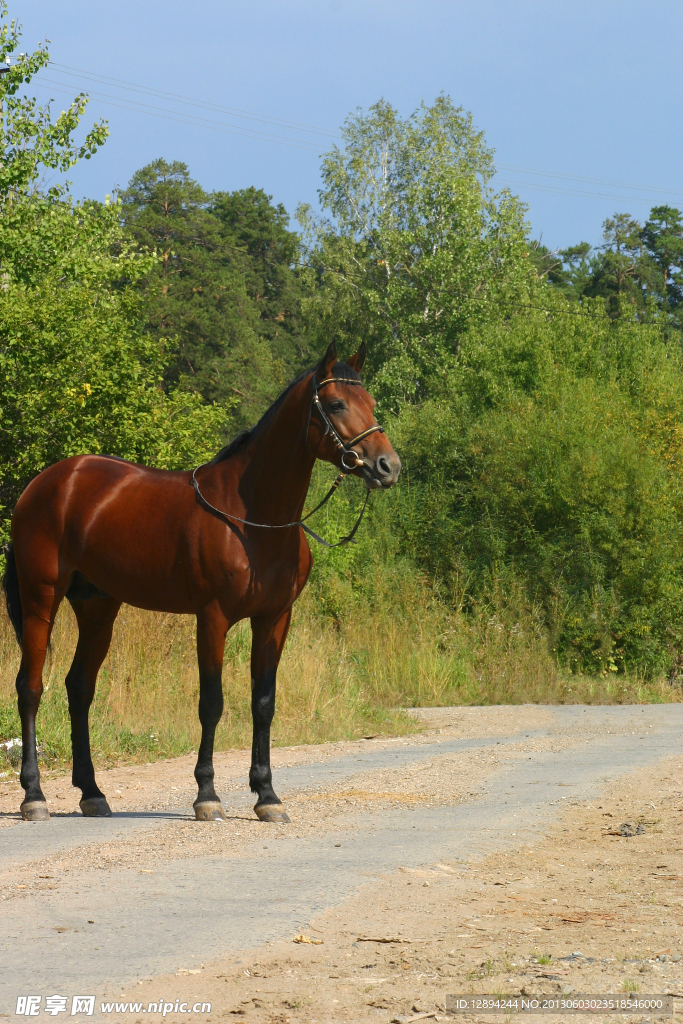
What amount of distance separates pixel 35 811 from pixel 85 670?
102 centimetres

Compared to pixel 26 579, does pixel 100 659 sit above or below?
below

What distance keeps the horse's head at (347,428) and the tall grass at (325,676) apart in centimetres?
450

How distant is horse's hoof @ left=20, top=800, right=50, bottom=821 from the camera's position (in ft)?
24.1

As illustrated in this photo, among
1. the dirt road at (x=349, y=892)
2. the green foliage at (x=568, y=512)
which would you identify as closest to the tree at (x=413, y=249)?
the green foliage at (x=568, y=512)

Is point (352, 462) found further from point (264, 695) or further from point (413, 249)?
point (413, 249)

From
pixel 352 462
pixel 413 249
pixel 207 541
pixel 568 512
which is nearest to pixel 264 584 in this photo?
pixel 207 541

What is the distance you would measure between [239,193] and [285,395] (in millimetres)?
59331

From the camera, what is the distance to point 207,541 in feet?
22.8

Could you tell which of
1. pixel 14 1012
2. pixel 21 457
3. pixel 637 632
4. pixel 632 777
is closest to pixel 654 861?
pixel 632 777

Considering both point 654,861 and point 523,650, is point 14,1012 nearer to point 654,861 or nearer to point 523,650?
point 654,861

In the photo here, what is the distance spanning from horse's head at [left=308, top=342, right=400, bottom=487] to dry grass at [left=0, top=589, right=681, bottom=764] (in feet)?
14.7

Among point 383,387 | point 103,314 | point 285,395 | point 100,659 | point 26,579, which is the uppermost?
point 383,387

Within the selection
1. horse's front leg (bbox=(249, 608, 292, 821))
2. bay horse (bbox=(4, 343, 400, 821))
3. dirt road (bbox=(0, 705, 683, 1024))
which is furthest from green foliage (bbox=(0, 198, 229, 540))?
horse's front leg (bbox=(249, 608, 292, 821))

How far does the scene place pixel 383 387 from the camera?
135 ft
